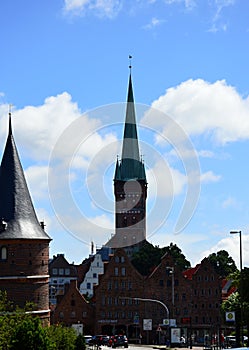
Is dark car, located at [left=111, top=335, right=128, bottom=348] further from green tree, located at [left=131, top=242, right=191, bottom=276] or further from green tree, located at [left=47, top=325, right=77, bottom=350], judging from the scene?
green tree, located at [left=131, top=242, right=191, bottom=276]

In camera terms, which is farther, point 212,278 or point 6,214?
point 212,278

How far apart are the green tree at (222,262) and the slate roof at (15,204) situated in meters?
87.4

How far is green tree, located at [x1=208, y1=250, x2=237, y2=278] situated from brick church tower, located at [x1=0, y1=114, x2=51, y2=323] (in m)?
86.7

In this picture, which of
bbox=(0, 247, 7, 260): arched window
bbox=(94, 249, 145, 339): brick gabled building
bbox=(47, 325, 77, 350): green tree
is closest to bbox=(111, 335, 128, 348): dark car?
bbox=(0, 247, 7, 260): arched window

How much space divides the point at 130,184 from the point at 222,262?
26337 millimetres

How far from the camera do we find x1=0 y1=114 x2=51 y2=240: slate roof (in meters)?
76.1

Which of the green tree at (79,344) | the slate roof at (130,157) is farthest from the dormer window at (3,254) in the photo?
the slate roof at (130,157)

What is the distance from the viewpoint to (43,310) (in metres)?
76.7

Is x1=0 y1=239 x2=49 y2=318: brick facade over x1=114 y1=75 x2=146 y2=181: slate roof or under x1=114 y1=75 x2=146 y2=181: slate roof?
under

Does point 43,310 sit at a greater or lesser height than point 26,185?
lesser

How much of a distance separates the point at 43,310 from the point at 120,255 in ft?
130

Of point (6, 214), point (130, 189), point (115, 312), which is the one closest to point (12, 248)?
point (6, 214)

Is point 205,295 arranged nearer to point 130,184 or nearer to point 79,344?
point 130,184

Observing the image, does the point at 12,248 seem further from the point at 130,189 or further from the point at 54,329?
the point at 130,189
